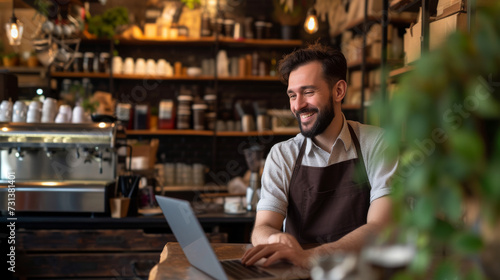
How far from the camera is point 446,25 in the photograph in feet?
7.25

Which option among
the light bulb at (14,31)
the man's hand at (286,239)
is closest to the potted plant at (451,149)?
the man's hand at (286,239)

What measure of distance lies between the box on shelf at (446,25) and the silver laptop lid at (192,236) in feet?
3.75

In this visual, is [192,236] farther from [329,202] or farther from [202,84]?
[202,84]

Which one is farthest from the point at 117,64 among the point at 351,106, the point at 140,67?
the point at 351,106

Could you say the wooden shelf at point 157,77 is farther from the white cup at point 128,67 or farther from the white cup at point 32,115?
the white cup at point 32,115

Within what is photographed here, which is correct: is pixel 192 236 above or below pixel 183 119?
below

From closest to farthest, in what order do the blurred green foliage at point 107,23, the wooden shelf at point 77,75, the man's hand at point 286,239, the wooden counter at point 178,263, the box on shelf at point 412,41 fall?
the wooden counter at point 178,263 → the man's hand at point 286,239 → the box on shelf at point 412,41 → the blurred green foliage at point 107,23 → the wooden shelf at point 77,75

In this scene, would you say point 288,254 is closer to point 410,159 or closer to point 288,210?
point 288,210

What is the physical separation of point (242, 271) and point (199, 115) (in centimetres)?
428

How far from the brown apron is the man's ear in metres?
0.29

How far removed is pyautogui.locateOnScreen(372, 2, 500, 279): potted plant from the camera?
1.73ft

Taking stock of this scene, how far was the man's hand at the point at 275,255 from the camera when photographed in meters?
1.53

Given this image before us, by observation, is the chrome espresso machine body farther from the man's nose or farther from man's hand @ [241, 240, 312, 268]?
man's hand @ [241, 240, 312, 268]

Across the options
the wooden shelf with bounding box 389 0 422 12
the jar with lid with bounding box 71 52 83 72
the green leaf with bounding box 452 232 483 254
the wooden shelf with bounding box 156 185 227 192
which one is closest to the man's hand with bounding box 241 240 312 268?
the green leaf with bounding box 452 232 483 254
